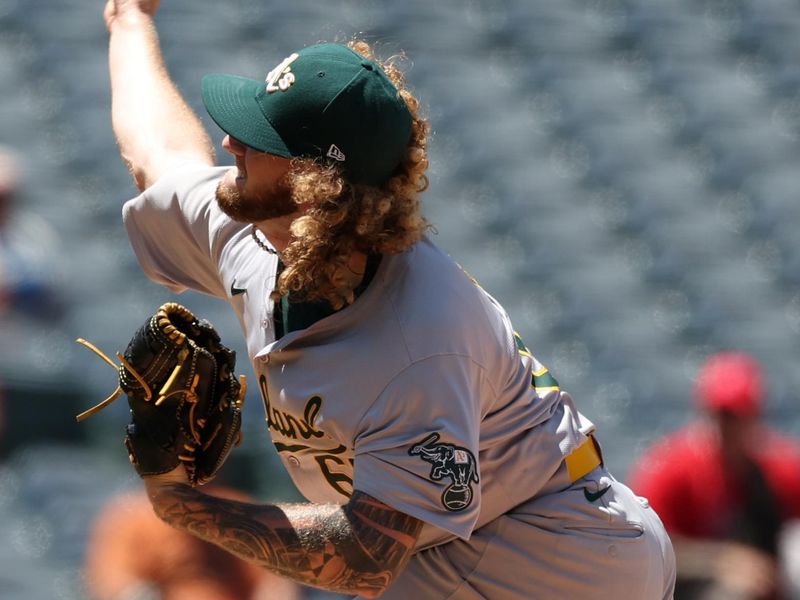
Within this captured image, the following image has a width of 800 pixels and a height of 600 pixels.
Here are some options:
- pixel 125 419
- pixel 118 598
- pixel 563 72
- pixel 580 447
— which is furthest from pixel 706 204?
pixel 580 447

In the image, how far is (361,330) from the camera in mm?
2047

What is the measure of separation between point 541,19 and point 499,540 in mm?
4926

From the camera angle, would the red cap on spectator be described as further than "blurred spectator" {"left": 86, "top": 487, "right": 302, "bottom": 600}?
Yes

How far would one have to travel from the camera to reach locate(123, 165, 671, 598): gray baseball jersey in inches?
78.0

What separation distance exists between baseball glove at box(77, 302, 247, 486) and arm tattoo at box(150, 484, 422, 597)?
0.16m

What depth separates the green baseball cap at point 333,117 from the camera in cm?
202

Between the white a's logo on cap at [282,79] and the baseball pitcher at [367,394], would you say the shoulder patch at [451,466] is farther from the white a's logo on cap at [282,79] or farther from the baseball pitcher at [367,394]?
the white a's logo on cap at [282,79]

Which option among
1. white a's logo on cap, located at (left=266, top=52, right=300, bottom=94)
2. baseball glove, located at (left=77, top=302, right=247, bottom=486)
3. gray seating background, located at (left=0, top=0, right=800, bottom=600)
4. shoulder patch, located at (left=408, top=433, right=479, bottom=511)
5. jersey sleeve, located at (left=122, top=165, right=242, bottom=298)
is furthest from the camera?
gray seating background, located at (left=0, top=0, right=800, bottom=600)

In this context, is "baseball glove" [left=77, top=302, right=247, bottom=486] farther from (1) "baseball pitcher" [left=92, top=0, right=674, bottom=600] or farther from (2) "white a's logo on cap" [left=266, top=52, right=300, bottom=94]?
(2) "white a's logo on cap" [left=266, top=52, right=300, bottom=94]

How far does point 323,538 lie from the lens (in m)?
1.99

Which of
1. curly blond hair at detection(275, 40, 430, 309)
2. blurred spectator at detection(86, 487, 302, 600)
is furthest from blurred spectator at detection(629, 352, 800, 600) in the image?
curly blond hair at detection(275, 40, 430, 309)

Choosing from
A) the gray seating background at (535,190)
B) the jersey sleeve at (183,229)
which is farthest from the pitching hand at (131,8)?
the gray seating background at (535,190)

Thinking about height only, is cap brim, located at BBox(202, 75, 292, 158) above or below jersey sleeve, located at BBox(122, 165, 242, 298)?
above

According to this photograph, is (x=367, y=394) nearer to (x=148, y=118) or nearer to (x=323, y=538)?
(x=323, y=538)
